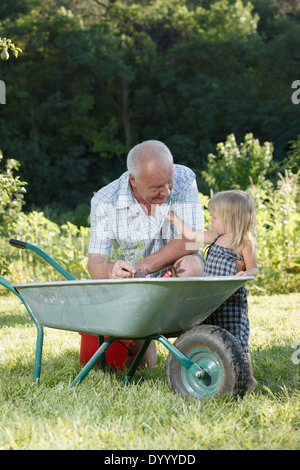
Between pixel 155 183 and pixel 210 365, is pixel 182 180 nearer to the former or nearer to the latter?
pixel 155 183

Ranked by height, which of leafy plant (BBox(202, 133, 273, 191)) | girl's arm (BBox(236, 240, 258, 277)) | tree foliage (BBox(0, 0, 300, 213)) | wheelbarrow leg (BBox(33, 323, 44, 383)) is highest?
tree foliage (BBox(0, 0, 300, 213))

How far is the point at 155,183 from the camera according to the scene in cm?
245

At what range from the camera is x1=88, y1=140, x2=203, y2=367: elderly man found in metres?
2.48

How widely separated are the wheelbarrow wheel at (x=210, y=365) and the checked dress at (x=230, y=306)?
393mm

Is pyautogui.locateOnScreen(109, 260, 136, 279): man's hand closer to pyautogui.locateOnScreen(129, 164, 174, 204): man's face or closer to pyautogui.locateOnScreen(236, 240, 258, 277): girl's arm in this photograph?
pyautogui.locateOnScreen(129, 164, 174, 204): man's face

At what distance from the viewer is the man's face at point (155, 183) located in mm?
2428

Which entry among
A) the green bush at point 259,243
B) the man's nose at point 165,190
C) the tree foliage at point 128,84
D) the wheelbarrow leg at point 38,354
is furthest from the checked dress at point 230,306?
the tree foliage at point 128,84

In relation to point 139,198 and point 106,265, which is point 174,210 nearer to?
point 139,198

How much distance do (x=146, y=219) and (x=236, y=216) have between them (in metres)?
0.44

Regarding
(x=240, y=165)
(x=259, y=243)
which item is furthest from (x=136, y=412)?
(x=240, y=165)

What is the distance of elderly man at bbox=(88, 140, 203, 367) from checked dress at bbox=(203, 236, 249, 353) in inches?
3.2

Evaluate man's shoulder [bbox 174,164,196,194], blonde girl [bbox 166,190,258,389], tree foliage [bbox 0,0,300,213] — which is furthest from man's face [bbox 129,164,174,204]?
tree foliage [bbox 0,0,300,213]

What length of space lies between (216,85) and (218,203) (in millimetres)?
20051

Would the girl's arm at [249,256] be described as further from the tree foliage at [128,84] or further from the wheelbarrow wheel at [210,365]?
the tree foliage at [128,84]
